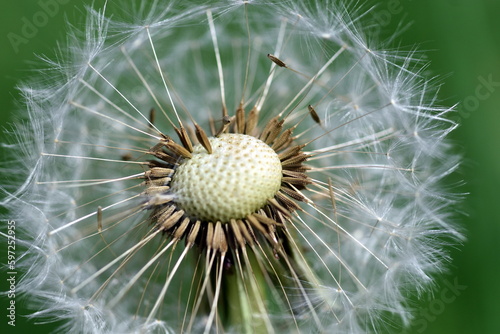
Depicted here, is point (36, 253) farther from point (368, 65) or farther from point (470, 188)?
point (470, 188)

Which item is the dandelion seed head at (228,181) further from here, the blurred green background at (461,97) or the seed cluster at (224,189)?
the blurred green background at (461,97)

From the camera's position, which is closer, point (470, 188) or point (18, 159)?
point (18, 159)

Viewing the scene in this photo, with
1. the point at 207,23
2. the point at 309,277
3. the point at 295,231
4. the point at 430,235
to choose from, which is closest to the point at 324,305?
the point at 309,277

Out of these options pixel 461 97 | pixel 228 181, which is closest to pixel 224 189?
pixel 228 181

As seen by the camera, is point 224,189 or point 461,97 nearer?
point 224,189

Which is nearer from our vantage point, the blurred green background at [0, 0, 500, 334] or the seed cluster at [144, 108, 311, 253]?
the seed cluster at [144, 108, 311, 253]

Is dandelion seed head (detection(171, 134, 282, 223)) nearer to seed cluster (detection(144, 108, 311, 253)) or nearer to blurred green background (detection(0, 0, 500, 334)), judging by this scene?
seed cluster (detection(144, 108, 311, 253))

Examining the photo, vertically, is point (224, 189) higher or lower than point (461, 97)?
lower

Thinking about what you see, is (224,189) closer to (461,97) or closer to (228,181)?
(228,181)

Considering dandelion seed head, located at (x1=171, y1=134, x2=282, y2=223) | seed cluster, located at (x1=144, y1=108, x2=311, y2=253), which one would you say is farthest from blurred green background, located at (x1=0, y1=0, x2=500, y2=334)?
dandelion seed head, located at (x1=171, y1=134, x2=282, y2=223)
